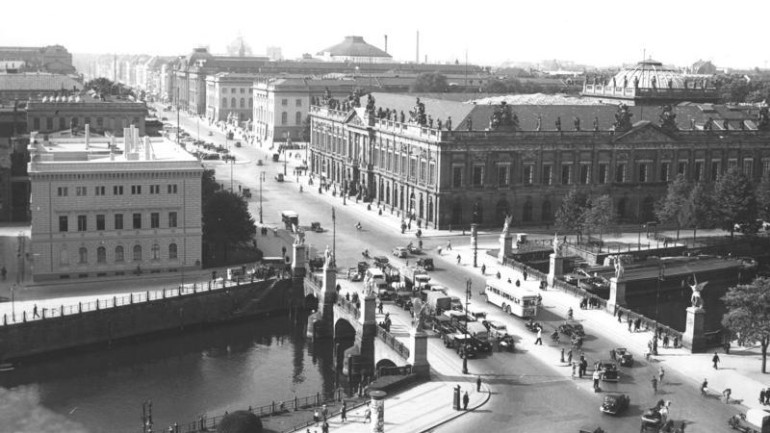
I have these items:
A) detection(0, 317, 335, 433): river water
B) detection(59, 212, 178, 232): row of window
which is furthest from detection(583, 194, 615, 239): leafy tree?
detection(59, 212, 178, 232): row of window

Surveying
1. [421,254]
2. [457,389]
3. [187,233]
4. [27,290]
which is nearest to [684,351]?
[457,389]

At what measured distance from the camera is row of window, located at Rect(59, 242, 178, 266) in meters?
86.8

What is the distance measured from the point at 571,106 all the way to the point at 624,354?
6416cm

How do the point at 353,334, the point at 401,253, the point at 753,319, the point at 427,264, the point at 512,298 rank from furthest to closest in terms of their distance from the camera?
the point at 401,253 → the point at 427,264 → the point at 353,334 → the point at 512,298 → the point at 753,319

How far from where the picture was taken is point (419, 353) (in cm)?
6209

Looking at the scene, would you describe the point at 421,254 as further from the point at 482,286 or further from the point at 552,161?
the point at 552,161

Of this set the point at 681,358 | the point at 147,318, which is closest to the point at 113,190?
the point at 147,318

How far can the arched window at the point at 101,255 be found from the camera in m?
87.6

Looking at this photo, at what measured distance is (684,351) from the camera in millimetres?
68875

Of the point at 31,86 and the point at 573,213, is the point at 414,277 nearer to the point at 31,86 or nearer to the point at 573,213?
the point at 573,213

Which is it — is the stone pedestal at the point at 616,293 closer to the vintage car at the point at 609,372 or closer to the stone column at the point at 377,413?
the vintage car at the point at 609,372

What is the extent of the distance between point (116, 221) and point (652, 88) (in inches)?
3505

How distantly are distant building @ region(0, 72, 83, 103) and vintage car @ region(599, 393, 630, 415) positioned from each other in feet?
419

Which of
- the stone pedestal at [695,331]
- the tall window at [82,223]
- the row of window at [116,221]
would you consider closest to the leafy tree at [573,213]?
the stone pedestal at [695,331]
